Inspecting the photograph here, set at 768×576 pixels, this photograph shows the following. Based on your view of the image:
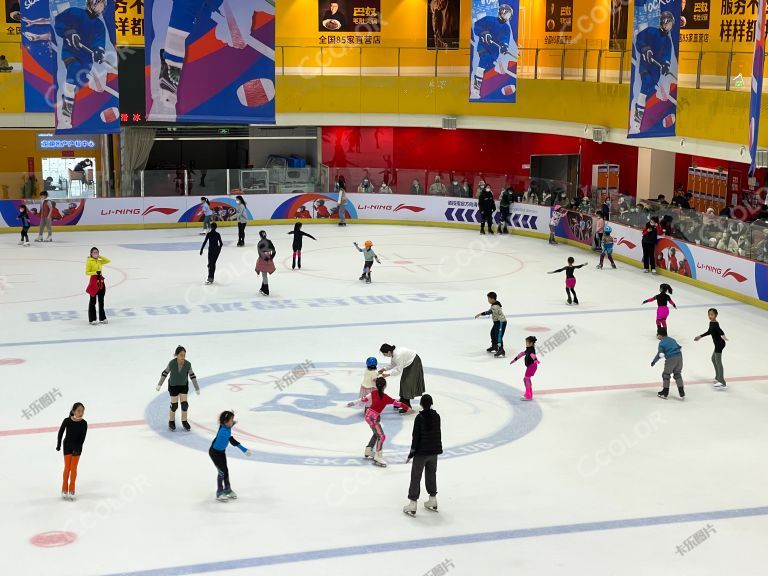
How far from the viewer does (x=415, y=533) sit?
13500 mm

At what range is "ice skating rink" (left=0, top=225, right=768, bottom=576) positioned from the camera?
42.8 ft

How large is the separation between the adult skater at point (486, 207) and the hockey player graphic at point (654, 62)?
11.2 meters

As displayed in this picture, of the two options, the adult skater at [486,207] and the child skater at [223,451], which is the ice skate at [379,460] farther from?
the adult skater at [486,207]

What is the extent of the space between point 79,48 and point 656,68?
17383mm

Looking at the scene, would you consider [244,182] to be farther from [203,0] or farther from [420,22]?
[420,22]

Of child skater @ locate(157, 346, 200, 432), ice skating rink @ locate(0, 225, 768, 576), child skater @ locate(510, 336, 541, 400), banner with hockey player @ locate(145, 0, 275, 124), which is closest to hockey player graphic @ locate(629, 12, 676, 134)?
ice skating rink @ locate(0, 225, 768, 576)

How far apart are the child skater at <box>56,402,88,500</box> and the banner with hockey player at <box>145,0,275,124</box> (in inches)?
903

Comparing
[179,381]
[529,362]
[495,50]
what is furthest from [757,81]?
[179,381]

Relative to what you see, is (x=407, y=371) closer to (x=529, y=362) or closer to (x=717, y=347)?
(x=529, y=362)

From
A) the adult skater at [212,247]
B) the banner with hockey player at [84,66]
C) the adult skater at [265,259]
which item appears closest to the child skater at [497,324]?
the adult skater at [265,259]

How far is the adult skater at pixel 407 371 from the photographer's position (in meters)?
17.7

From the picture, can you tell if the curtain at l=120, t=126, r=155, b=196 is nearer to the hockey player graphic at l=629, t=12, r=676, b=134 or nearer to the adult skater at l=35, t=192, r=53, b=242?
the adult skater at l=35, t=192, r=53, b=242

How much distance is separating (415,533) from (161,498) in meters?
3.41

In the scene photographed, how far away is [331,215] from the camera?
42.3 metres
